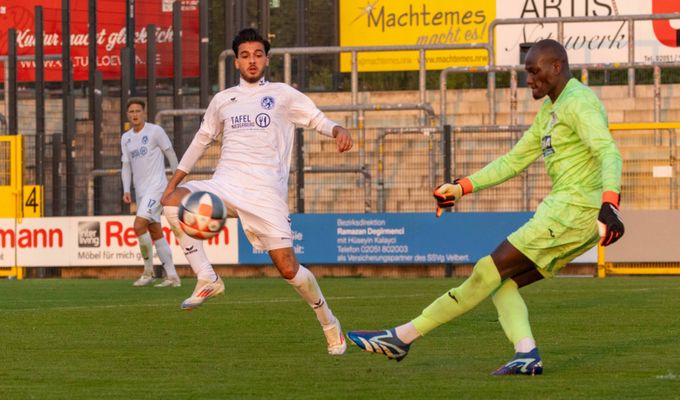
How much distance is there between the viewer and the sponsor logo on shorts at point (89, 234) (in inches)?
995

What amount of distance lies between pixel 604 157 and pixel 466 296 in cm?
122

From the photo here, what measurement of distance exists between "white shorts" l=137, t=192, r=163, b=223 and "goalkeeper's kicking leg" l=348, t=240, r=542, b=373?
11164 mm

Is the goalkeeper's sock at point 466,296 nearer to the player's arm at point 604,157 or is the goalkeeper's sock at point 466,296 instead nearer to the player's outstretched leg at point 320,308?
the player's arm at point 604,157

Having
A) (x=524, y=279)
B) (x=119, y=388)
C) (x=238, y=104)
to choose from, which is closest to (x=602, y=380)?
(x=524, y=279)

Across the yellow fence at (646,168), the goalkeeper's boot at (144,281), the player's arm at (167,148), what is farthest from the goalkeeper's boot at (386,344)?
the yellow fence at (646,168)

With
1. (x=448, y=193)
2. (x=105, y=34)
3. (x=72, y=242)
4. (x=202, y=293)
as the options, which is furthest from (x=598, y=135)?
(x=105, y=34)

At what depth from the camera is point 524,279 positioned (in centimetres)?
878

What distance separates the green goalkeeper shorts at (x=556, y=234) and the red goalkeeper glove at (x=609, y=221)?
57cm

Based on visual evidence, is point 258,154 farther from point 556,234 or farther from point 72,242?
point 72,242

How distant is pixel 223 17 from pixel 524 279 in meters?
21.0

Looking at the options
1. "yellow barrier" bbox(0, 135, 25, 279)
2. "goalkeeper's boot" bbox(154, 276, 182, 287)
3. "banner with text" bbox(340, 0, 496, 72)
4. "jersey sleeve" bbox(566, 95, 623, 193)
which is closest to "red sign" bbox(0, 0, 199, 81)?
"banner with text" bbox(340, 0, 496, 72)

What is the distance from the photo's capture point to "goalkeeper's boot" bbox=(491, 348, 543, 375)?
340 inches

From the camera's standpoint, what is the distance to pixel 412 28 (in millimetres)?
29469

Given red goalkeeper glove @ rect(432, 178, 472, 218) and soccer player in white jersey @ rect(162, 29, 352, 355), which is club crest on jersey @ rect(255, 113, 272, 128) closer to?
soccer player in white jersey @ rect(162, 29, 352, 355)
